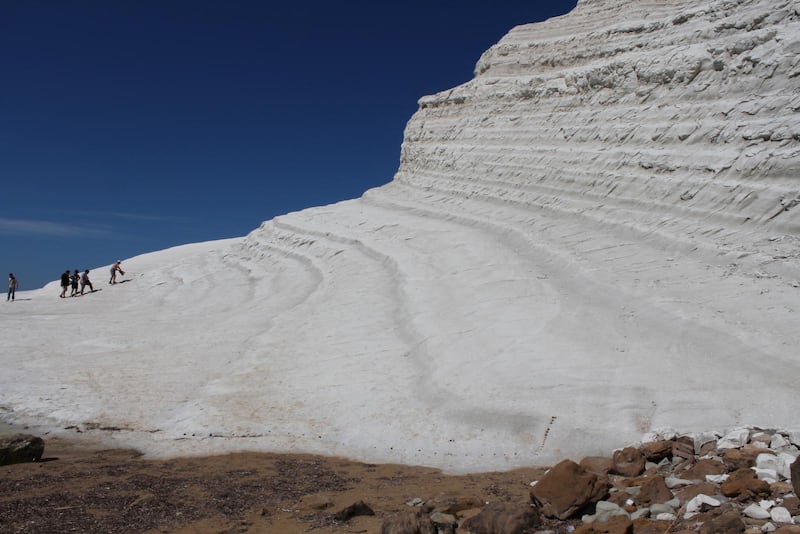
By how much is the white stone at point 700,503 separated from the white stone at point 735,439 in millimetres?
1217

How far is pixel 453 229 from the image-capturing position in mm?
14586

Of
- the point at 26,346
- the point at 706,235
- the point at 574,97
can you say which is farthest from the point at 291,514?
the point at 574,97

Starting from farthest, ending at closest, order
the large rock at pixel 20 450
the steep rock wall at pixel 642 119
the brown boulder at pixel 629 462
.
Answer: the steep rock wall at pixel 642 119, the large rock at pixel 20 450, the brown boulder at pixel 629 462

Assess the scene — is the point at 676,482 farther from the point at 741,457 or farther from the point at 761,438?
the point at 761,438

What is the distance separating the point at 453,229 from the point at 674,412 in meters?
8.60

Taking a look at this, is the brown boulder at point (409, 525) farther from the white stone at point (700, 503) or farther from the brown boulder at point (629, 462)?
the brown boulder at point (629, 462)

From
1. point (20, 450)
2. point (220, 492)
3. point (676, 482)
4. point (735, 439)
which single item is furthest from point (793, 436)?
point (20, 450)

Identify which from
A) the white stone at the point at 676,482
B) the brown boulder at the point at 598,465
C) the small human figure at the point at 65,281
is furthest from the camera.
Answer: the small human figure at the point at 65,281

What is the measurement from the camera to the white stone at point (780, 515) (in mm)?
3742

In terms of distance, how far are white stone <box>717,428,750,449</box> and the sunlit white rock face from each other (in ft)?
2.53

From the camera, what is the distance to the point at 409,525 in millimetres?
4316

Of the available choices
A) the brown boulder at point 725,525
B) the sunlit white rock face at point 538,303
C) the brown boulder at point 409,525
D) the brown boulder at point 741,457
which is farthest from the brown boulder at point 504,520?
the sunlit white rock face at point 538,303

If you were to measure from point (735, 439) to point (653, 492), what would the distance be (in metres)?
1.33

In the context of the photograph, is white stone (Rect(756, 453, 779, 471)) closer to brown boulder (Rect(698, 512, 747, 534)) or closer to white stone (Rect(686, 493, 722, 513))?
white stone (Rect(686, 493, 722, 513))
